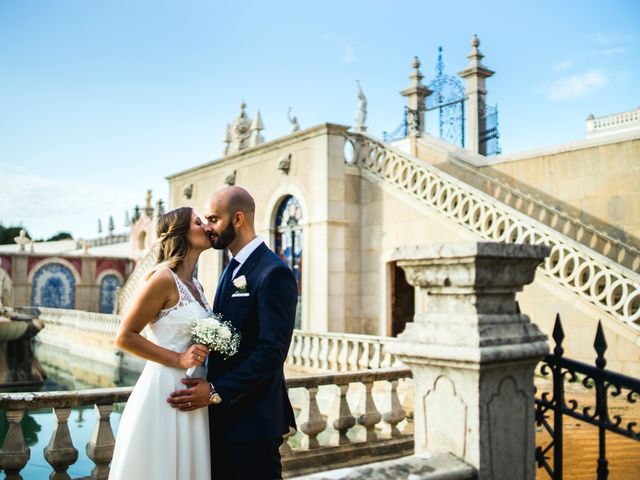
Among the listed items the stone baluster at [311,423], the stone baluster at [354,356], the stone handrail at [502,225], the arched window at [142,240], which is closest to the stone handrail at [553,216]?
the stone handrail at [502,225]

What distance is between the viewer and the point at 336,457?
19.0 ft

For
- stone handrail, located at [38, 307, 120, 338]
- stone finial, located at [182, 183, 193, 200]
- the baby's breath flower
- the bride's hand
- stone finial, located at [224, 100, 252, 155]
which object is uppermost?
stone finial, located at [224, 100, 252, 155]

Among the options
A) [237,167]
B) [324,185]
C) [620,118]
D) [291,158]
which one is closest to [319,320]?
[324,185]

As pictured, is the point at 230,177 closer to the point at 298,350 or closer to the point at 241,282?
the point at 298,350

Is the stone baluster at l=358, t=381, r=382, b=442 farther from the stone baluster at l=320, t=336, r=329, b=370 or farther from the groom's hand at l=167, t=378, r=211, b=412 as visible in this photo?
the stone baluster at l=320, t=336, r=329, b=370

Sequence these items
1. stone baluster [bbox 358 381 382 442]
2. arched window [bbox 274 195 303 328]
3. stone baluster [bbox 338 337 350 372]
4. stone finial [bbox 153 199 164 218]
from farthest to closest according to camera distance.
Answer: stone finial [bbox 153 199 164 218] < arched window [bbox 274 195 303 328] < stone baluster [bbox 338 337 350 372] < stone baluster [bbox 358 381 382 442]

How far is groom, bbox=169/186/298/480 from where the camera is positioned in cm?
297

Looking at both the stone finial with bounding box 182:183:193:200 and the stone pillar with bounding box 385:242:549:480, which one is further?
the stone finial with bounding box 182:183:193:200

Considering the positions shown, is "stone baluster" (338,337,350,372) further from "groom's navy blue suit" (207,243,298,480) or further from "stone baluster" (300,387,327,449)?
"groom's navy blue suit" (207,243,298,480)

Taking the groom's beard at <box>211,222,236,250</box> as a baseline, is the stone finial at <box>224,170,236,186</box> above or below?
above

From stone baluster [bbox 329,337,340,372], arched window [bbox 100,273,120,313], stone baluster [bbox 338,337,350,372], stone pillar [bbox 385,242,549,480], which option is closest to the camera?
stone pillar [bbox 385,242,549,480]

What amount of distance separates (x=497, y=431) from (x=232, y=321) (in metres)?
1.39

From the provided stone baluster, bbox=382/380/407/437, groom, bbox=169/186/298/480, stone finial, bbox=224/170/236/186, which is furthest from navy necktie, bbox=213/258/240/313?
stone finial, bbox=224/170/236/186

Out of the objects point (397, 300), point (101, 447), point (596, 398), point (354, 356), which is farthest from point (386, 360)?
point (596, 398)
